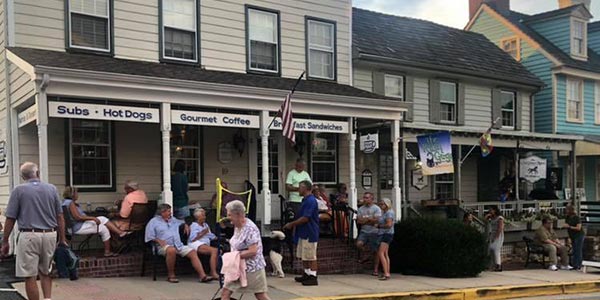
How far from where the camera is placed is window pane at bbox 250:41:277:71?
46.1 ft

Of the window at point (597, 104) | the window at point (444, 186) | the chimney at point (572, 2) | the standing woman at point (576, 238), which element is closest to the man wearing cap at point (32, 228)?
the standing woman at point (576, 238)

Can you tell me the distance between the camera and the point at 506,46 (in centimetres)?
2342

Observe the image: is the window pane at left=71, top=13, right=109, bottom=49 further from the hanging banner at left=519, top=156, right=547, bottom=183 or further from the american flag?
the hanging banner at left=519, top=156, right=547, bottom=183

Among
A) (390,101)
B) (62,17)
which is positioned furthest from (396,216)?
(62,17)

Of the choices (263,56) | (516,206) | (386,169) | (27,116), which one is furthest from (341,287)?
(516,206)

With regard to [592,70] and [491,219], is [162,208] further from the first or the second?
[592,70]

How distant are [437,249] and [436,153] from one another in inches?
119

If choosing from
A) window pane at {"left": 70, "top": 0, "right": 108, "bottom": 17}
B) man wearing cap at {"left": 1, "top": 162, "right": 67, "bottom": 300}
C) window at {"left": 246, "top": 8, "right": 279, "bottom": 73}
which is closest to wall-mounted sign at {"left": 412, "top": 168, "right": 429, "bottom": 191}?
window at {"left": 246, "top": 8, "right": 279, "bottom": 73}

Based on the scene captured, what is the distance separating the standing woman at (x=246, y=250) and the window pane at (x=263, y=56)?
25.2 feet

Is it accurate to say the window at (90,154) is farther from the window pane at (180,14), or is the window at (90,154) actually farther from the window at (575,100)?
the window at (575,100)

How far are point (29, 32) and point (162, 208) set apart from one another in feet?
14.5

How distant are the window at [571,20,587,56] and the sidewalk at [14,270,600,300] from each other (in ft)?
39.3

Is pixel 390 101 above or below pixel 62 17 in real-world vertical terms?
below

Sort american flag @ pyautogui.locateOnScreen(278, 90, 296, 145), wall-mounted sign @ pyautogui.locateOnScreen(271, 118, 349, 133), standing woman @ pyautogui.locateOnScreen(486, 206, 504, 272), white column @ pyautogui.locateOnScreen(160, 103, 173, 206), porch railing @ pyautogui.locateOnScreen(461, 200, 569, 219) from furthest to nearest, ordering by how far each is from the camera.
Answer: porch railing @ pyautogui.locateOnScreen(461, 200, 569, 219) → standing woman @ pyautogui.locateOnScreen(486, 206, 504, 272) → wall-mounted sign @ pyautogui.locateOnScreen(271, 118, 349, 133) → american flag @ pyautogui.locateOnScreen(278, 90, 296, 145) → white column @ pyautogui.locateOnScreen(160, 103, 173, 206)
